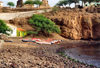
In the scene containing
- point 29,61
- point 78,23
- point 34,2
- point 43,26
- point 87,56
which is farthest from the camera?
point 34,2

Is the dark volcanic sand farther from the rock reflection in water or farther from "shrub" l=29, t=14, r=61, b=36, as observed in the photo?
"shrub" l=29, t=14, r=61, b=36

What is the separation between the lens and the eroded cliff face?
54.0m

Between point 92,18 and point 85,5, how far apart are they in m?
12.2

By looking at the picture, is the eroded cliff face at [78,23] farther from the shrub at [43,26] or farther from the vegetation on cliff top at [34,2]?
the vegetation on cliff top at [34,2]

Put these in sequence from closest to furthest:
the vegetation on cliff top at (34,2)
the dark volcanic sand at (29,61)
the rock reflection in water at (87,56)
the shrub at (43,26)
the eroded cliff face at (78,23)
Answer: the dark volcanic sand at (29,61), the rock reflection in water at (87,56), the shrub at (43,26), the eroded cliff face at (78,23), the vegetation on cliff top at (34,2)

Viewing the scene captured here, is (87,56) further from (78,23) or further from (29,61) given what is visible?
(78,23)

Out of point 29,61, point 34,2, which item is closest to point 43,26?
point 34,2

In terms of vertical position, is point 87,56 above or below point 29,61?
below

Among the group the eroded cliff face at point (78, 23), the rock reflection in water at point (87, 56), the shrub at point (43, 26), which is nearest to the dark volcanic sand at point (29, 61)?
the rock reflection in water at point (87, 56)

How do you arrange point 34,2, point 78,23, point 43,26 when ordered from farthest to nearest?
point 34,2 → point 78,23 → point 43,26

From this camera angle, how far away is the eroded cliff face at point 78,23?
2127 inches

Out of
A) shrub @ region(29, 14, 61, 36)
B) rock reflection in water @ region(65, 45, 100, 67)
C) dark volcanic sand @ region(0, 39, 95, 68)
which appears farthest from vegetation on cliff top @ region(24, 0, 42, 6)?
dark volcanic sand @ region(0, 39, 95, 68)

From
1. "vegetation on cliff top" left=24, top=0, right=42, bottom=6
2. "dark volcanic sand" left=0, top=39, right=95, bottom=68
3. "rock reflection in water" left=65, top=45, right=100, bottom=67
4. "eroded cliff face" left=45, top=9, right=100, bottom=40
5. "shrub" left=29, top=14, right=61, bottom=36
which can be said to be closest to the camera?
"dark volcanic sand" left=0, top=39, right=95, bottom=68

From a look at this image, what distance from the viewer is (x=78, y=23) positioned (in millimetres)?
56969
